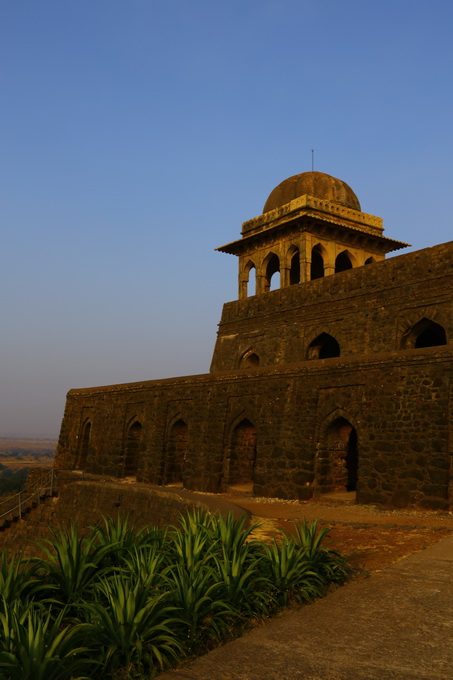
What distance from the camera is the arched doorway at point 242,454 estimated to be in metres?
18.3

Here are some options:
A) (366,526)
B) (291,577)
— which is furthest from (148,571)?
(366,526)

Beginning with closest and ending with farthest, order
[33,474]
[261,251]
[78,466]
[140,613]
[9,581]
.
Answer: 1. [140,613]
2. [9,581]
3. [33,474]
4. [78,466]
5. [261,251]

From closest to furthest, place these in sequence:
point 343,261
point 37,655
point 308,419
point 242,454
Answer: point 37,655 < point 308,419 < point 242,454 < point 343,261

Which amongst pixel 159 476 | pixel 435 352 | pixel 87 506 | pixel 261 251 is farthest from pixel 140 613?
pixel 261 251

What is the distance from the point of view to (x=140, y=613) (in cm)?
404

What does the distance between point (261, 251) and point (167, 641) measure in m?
25.6

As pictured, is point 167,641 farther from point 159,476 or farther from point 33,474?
point 33,474

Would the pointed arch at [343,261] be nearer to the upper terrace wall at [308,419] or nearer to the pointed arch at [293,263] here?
the pointed arch at [293,263]

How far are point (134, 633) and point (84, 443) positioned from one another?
23872mm

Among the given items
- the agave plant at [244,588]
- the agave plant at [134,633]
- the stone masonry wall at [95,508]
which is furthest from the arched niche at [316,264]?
the agave plant at [134,633]

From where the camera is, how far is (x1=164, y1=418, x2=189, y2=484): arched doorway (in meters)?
21.2

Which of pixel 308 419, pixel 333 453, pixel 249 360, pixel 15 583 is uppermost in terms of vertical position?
pixel 249 360

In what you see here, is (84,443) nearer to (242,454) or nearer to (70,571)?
(242,454)

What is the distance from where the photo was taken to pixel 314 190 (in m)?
28.9
